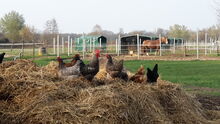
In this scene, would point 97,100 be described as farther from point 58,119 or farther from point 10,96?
point 10,96

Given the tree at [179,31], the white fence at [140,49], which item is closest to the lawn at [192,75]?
the white fence at [140,49]

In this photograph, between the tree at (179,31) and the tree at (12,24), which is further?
the tree at (179,31)

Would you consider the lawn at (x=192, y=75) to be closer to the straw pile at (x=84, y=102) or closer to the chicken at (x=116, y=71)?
the chicken at (x=116, y=71)

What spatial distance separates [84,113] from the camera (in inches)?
199

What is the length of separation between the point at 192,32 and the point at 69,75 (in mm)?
85074

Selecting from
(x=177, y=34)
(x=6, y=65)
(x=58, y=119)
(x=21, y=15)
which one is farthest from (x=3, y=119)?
(x=177, y=34)

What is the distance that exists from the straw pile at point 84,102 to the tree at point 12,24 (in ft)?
207

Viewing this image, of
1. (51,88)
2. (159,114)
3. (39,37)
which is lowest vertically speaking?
(159,114)

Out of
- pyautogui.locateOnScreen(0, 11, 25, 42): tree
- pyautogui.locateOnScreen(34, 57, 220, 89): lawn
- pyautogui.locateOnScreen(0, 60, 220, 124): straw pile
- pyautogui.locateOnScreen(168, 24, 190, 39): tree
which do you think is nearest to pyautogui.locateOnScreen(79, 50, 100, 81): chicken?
pyautogui.locateOnScreen(0, 60, 220, 124): straw pile

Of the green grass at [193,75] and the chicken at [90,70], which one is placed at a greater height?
the chicken at [90,70]

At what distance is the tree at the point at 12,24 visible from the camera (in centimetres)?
6712

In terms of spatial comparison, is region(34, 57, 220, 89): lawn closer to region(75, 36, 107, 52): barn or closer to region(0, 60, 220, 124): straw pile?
region(0, 60, 220, 124): straw pile

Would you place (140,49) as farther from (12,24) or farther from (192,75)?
(12,24)

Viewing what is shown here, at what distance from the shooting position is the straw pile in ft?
16.6
